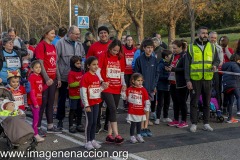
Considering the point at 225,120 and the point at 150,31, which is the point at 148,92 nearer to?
the point at 225,120

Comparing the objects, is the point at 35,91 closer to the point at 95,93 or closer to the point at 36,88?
the point at 36,88

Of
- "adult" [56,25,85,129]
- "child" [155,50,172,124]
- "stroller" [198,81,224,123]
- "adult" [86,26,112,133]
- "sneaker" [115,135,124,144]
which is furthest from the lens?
"stroller" [198,81,224,123]

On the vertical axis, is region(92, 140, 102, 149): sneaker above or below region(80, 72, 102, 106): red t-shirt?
below

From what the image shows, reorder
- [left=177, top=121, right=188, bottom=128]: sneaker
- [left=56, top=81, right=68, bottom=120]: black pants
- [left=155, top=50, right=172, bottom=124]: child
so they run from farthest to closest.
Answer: [left=155, top=50, right=172, bottom=124]: child → [left=177, top=121, right=188, bottom=128]: sneaker → [left=56, top=81, right=68, bottom=120]: black pants

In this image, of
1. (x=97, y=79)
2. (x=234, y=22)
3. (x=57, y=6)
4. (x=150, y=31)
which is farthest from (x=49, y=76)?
(x=234, y=22)

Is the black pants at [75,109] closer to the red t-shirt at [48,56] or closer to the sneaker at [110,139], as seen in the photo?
the red t-shirt at [48,56]

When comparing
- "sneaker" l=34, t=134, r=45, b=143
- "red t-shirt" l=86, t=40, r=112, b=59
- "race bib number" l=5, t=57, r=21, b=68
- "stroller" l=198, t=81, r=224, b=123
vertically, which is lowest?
"sneaker" l=34, t=134, r=45, b=143

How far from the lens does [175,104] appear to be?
9414 mm

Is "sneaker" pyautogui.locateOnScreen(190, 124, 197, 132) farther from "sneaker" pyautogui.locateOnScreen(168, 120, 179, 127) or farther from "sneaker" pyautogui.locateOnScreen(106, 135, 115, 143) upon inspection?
"sneaker" pyautogui.locateOnScreen(106, 135, 115, 143)

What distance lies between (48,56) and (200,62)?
3.12 meters

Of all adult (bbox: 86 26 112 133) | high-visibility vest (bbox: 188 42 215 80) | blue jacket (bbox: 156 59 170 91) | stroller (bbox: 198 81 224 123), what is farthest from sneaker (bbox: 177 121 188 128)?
adult (bbox: 86 26 112 133)

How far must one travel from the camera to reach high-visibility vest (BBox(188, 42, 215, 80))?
28.2ft

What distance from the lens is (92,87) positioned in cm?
734

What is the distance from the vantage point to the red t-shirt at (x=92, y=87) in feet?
23.9
